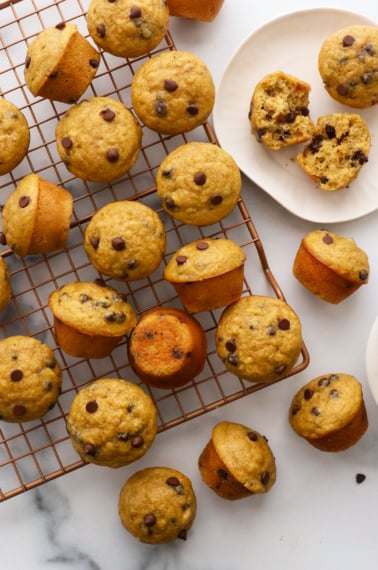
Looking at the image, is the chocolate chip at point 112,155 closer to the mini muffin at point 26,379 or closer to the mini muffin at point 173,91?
the mini muffin at point 173,91

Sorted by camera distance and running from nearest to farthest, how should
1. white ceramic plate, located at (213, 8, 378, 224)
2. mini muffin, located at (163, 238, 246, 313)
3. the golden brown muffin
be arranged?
mini muffin, located at (163, 238, 246, 313) < the golden brown muffin < white ceramic plate, located at (213, 8, 378, 224)

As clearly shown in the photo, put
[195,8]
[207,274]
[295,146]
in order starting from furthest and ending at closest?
[295,146], [195,8], [207,274]

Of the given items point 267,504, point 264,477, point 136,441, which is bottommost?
point 267,504

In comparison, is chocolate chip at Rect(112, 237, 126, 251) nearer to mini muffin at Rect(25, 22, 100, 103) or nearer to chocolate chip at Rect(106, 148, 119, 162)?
chocolate chip at Rect(106, 148, 119, 162)

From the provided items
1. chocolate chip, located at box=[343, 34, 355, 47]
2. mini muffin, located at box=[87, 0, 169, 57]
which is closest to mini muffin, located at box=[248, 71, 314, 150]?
chocolate chip, located at box=[343, 34, 355, 47]

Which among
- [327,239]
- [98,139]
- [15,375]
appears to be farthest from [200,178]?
[15,375]

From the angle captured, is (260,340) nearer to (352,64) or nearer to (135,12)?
(352,64)

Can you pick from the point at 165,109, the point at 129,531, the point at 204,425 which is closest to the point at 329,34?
the point at 165,109
